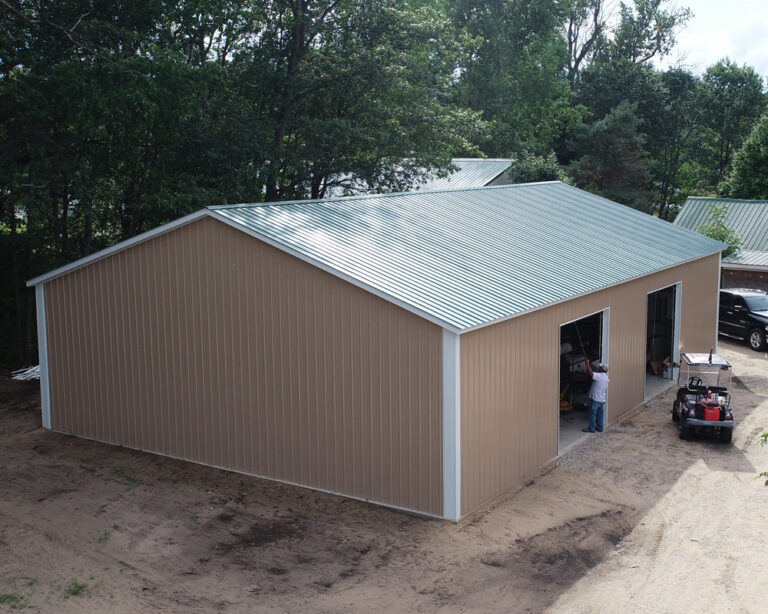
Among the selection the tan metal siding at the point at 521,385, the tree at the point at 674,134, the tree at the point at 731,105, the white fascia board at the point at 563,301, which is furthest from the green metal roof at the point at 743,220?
the tree at the point at 731,105

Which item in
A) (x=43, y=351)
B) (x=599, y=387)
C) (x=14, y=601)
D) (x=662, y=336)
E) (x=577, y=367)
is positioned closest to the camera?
(x=14, y=601)

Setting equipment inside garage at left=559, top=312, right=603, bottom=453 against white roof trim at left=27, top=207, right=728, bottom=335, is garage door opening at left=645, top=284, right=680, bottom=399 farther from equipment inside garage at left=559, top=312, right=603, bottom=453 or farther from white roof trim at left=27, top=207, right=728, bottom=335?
white roof trim at left=27, top=207, right=728, bottom=335

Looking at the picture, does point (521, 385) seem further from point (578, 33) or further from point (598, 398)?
point (578, 33)

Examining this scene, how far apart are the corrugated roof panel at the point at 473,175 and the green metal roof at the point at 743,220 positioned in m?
8.42

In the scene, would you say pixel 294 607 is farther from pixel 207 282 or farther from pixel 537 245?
pixel 537 245

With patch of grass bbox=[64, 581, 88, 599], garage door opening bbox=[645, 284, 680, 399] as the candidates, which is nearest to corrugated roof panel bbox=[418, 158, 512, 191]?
garage door opening bbox=[645, 284, 680, 399]

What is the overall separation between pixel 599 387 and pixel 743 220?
804 inches

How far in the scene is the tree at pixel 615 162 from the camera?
4406cm

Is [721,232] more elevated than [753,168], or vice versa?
[753,168]

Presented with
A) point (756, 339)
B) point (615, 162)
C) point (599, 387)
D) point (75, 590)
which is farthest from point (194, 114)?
point (615, 162)

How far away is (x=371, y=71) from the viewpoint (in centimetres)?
2578

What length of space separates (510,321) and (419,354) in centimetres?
185

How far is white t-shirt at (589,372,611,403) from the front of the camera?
1584 centimetres

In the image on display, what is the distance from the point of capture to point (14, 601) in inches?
381
